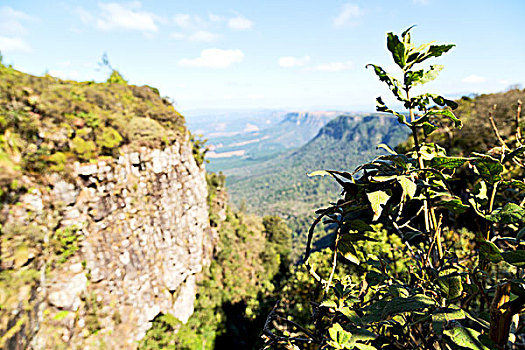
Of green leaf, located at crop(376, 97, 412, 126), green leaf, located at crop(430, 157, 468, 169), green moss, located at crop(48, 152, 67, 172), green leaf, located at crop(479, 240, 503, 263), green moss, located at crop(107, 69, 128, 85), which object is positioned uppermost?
green moss, located at crop(107, 69, 128, 85)

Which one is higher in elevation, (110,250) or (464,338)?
(464,338)

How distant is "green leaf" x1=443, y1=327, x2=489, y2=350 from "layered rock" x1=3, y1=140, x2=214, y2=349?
7126mm

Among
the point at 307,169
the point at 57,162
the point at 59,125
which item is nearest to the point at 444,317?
the point at 57,162

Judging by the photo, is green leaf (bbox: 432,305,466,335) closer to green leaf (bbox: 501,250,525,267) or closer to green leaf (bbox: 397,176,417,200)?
green leaf (bbox: 501,250,525,267)

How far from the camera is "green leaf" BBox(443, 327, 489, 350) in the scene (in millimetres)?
545

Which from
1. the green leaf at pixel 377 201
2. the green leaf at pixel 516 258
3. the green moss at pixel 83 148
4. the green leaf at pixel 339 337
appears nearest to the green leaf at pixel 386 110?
the green leaf at pixel 377 201

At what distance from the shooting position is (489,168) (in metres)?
0.65

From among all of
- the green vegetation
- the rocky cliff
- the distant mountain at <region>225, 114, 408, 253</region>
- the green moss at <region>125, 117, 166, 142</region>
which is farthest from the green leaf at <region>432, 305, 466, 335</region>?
the distant mountain at <region>225, 114, 408, 253</region>

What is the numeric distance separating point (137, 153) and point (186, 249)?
218 inches

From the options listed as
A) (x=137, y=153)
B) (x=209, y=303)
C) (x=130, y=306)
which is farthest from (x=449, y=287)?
(x=209, y=303)

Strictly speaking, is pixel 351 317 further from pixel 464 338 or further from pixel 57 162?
pixel 57 162

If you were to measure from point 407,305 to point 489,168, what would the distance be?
0.37m

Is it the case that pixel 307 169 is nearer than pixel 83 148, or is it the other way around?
pixel 83 148

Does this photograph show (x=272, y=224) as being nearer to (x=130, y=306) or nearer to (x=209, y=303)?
(x=209, y=303)
